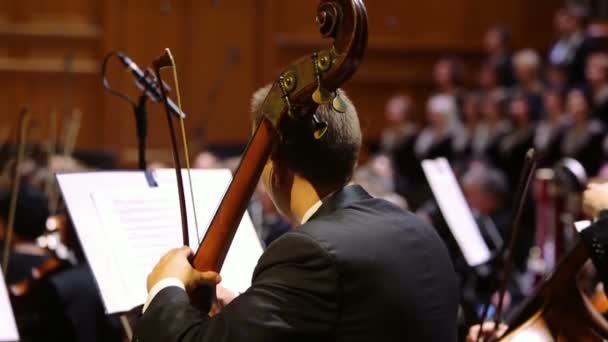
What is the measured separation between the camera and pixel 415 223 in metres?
1.97

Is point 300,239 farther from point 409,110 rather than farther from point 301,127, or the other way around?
point 409,110

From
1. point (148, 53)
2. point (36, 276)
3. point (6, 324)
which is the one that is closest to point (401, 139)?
point (148, 53)

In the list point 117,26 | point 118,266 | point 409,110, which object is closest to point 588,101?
point 409,110

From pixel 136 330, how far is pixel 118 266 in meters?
0.47

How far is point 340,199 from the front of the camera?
1.94 m

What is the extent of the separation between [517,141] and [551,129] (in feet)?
1.44

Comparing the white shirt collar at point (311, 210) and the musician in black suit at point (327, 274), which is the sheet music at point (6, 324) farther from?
the white shirt collar at point (311, 210)

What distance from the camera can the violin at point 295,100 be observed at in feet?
5.58

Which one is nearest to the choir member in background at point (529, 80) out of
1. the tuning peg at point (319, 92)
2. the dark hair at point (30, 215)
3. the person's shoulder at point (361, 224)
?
the dark hair at point (30, 215)

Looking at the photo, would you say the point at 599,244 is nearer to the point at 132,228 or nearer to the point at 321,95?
the point at 321,95

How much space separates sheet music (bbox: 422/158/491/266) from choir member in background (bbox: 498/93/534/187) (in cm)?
420

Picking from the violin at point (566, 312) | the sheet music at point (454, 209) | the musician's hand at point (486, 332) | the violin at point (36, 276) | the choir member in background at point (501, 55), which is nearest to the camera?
the violin at point (566, 312)

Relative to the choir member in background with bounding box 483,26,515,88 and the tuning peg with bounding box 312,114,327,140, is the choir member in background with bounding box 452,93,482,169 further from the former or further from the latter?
the tuning peg with bounding box 312,114,327,140

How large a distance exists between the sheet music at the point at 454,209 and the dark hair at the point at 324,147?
1.96m
